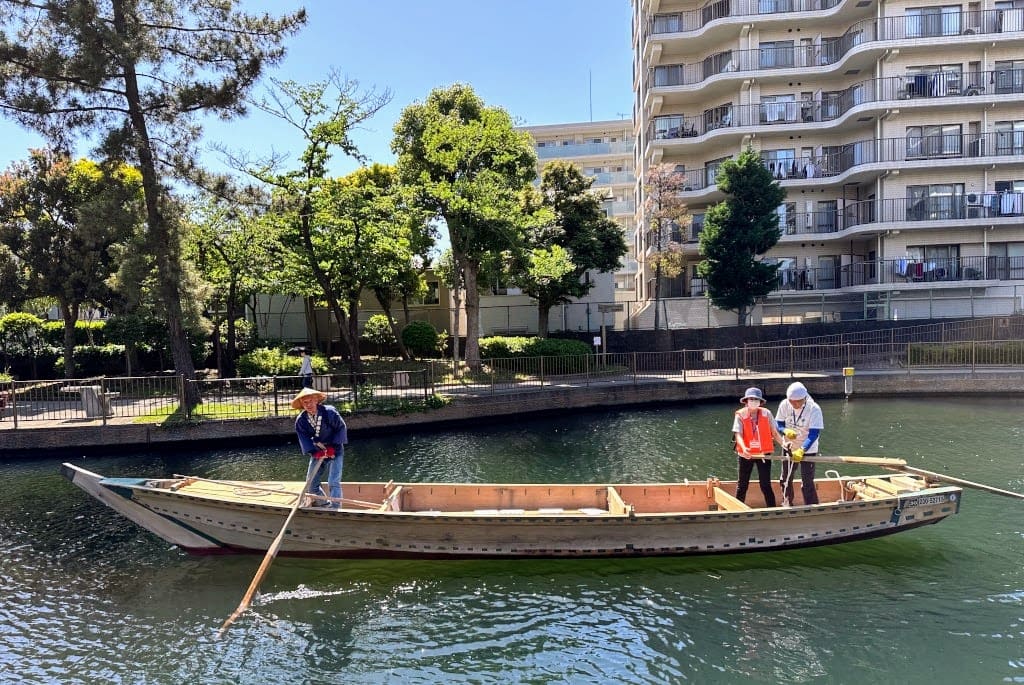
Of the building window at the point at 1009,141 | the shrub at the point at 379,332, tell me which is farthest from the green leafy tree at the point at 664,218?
the building window at the point at 1009,141

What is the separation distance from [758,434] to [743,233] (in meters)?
23.4

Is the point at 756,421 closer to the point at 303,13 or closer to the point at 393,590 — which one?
the point at 393,590

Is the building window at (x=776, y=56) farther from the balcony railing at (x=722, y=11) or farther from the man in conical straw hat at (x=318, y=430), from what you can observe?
the man in conical straw hat at (x=318, y=430)

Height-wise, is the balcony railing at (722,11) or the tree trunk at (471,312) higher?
the balcony railing at (722,11)

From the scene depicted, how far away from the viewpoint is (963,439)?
1725 centimetres

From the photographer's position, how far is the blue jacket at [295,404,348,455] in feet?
31.5

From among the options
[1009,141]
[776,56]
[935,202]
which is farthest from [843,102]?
[1009,141]

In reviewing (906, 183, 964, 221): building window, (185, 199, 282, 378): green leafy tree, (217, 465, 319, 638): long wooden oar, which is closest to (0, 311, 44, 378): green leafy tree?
(185, 199, 282, 378): green leafy tree

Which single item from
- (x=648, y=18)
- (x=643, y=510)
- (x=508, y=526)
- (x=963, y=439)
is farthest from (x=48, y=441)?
(x=648, y=18)

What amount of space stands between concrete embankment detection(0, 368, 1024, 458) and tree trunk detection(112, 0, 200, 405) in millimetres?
1756

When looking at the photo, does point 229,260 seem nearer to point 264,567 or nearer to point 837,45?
point 264,567

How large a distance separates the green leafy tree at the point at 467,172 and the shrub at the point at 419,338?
4.81m

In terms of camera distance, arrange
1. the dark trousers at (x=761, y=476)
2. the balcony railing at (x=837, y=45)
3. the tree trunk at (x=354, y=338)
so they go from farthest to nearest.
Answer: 1. the balcony railing at (x=837, y=45)
2. the tree trunk at (x=354, y=338)
3. the dark trousers at (x=761, y=476)

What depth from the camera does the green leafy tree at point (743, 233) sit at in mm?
31062
